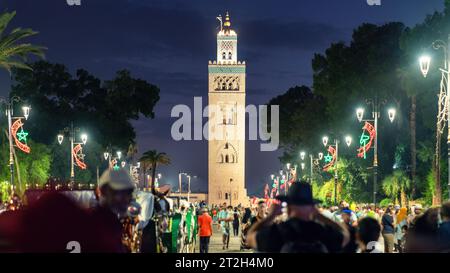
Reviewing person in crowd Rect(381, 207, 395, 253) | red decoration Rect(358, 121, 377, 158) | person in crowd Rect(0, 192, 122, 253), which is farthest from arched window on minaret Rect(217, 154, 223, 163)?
person in crowd Rect(0, 192, 122, 253)

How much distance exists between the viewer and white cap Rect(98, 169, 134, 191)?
26.8 ft

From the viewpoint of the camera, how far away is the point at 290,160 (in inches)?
4382

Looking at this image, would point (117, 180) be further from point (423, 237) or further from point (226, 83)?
point (226, 83)

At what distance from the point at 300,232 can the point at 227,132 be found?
169 meters

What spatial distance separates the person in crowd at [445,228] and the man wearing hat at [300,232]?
246cm

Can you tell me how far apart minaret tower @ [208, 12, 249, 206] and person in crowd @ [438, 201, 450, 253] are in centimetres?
15631

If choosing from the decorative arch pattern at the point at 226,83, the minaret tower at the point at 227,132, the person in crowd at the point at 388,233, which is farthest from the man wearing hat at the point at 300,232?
the decorative arch pattern at the point at 226,83

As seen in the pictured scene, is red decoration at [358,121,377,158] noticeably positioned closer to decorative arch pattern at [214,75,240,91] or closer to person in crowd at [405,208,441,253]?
person in crowd at [405,208,441,253]

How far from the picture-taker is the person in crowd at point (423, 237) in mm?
10117

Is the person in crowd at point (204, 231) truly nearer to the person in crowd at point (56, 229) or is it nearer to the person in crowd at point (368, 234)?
the person in crowd at point (368, 234)

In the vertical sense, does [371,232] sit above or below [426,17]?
below
